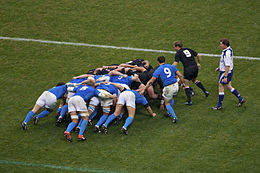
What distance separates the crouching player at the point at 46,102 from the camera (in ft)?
38.6

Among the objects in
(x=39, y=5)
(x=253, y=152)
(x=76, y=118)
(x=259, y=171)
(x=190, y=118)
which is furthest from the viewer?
(x=39, y=5)

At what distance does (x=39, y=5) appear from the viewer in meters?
20.5

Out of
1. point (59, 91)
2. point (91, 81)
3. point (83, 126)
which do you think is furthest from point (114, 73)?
point (83, 126)

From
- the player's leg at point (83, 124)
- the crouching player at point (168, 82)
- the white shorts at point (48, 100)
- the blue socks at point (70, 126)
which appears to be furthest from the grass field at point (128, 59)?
the white shorts at point (48, 100)

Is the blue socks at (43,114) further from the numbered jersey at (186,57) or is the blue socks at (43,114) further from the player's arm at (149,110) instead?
the numbered jersey at (186,57)

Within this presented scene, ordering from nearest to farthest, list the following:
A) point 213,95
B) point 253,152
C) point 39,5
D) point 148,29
Answer: 1. point 253,152
2. point 213,95
3. point 148,29
4. point 39,5

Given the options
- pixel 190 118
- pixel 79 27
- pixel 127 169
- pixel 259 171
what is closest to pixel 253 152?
pixel 259 171

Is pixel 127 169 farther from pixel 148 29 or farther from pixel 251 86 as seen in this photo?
pixel 148 29

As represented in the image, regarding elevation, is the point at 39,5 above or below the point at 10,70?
above

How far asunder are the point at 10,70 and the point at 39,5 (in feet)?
19.9

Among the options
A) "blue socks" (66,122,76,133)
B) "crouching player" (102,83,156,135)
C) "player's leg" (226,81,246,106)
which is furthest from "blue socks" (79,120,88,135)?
"player's leg" (226,81,246,106)

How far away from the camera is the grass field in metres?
10.4

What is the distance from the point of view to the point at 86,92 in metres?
11.5

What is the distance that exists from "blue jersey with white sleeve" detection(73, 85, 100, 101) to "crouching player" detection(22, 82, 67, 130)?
2.14ft
